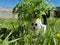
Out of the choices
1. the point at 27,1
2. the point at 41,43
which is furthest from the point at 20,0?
the point at 41,43

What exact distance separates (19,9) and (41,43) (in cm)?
34

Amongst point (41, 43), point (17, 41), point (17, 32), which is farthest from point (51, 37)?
point (17, 32)

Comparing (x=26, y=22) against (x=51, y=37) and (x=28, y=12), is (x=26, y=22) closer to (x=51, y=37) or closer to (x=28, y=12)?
(x=28, y=12)

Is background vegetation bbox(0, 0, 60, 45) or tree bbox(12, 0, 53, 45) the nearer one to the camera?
background vegetation bbox(0, 0, 60, 45)

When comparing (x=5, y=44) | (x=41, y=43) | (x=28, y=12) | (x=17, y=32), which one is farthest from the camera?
(x=17, y=32)

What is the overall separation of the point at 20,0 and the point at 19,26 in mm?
220

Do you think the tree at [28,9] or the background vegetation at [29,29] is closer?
the background vegetation at [29,29]

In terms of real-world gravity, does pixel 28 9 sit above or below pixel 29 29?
above

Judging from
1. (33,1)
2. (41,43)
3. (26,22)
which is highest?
(33,1)

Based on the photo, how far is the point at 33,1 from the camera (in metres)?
1.94

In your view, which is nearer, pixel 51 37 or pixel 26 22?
pixel 51 37

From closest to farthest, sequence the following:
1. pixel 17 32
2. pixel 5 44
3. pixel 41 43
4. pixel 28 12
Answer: pixel 5 44, pixel 41 43, pixel 28 12, pixel 17 32

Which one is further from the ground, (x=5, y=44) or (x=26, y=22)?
(x=26, y=22)

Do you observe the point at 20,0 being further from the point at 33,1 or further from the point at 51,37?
the point at 51,37
